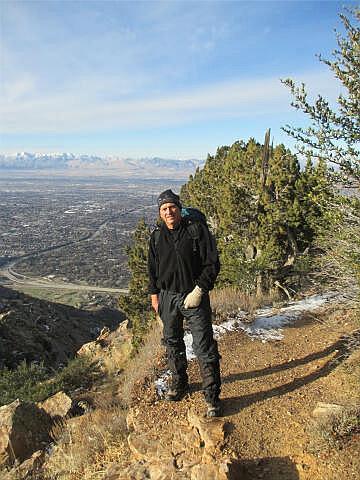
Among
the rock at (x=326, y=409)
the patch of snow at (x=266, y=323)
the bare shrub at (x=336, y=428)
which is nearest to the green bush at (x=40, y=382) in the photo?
the patch of snow at (x=266, y=323)

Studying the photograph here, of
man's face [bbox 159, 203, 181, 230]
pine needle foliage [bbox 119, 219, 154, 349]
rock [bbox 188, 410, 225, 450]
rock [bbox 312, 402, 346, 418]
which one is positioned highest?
man's face [bbox 159, 203, 181, 230]

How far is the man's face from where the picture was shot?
12.2ft

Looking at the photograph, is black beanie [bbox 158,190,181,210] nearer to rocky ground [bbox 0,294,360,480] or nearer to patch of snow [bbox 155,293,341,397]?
rocky ground [bbox 0,294,360,480]

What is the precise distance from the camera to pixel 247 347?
5.78m

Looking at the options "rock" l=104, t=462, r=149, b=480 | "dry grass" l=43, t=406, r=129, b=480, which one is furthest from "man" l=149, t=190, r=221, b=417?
"dry grass" l=43, t=406, r=129, b=480

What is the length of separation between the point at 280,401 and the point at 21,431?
3.60 meters

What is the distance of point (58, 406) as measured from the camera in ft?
19.2

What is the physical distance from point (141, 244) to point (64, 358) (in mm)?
7748

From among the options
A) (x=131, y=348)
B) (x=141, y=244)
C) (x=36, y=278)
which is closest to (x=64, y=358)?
(x=141, y=244)

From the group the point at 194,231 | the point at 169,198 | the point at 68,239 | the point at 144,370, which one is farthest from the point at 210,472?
the point at 68,239

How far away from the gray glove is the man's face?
0.69 metres

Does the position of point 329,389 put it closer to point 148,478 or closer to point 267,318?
point 148,478

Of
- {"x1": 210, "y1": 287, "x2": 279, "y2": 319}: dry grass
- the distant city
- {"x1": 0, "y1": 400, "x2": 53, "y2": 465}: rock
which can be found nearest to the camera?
{"x1": 0, "y1": 400, "x2": 53, "y2": 465}: rock

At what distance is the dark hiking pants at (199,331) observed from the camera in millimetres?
3828
